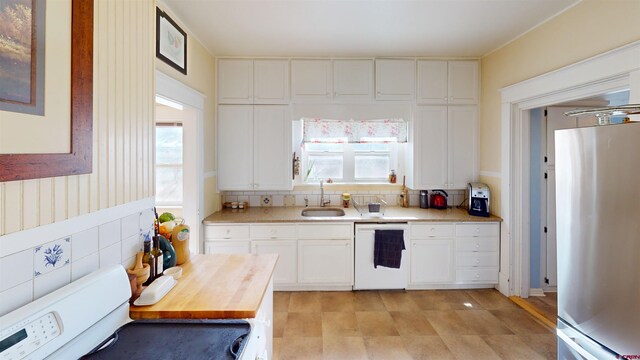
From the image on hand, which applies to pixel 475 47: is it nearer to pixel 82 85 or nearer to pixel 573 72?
pixel 573 72

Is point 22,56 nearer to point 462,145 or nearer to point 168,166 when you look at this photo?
point 168,166

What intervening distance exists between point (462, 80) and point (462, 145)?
0.78 m

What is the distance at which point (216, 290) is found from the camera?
1.44 metres

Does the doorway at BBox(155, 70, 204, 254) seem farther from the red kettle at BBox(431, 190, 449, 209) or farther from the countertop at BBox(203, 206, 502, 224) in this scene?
the red kettle at BBox(431, 190, 449, 209)

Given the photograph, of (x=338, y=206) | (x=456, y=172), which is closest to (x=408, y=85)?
(x=456, y=172)

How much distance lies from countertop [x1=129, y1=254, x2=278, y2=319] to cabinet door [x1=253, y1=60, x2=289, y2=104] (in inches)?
85.9

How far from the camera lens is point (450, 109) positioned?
3.62 metres

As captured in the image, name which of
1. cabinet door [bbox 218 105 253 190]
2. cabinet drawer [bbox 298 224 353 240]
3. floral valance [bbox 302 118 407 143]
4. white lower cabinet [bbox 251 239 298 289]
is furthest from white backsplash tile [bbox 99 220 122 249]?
floral valance [bbox 302 118 407 143]

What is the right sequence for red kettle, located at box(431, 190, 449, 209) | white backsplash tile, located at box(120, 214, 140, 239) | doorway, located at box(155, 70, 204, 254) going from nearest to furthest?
1. white backsplash tile, located at box(120, 214, 140, 239)
2. doorway, located at box(155, 70, 204, 254)
3. red kettle, located at box(431, 190, 449, 209)

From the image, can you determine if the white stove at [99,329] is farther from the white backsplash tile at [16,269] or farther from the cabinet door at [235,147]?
the cabinet door at [235,147]

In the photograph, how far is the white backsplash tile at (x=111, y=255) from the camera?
1.25 m

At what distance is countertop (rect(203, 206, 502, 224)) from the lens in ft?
10.6

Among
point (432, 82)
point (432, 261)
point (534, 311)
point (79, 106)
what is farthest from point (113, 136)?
point (534, 311)

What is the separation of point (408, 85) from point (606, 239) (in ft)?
8.82
